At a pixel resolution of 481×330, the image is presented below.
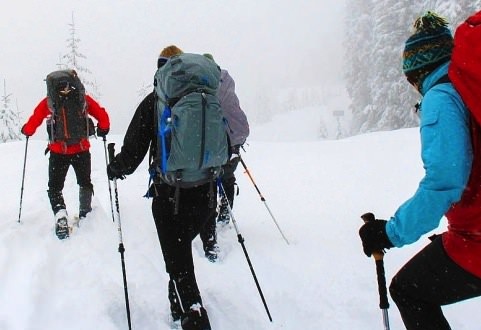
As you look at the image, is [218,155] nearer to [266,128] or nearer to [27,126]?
[27,126]

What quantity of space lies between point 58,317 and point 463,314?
4001mm

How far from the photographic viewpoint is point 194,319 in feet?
11.6

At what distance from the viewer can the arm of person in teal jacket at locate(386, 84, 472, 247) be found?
2.12 metres

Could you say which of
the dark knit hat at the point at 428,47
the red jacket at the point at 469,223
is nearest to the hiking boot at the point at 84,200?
the dark knit hat at the point at 428,47

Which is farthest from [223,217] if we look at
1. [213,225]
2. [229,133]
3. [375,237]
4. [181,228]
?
[375,237]

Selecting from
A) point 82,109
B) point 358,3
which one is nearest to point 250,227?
point 82,109

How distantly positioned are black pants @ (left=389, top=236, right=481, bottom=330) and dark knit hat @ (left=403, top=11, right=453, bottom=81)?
1.05m

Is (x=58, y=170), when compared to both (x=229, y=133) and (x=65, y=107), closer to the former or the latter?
(x=65, y=107)

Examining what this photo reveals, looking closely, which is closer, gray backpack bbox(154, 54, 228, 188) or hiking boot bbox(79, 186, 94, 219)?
gray backpack bbox(154, 54, 228, 188)

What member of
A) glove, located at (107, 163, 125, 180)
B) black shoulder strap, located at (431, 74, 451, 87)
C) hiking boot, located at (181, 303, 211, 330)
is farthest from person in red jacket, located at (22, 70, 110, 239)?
black shoulder strap, located at (431, 74, 451, 87)

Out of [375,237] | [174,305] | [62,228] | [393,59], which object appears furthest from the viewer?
[393,59]

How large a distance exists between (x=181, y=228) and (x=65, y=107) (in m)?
3.31

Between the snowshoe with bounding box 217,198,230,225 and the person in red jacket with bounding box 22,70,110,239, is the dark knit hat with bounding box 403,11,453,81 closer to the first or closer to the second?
the snowshoe with bounding box 217,198,230,225

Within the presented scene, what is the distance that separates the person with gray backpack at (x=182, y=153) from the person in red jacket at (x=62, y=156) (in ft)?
8.18
